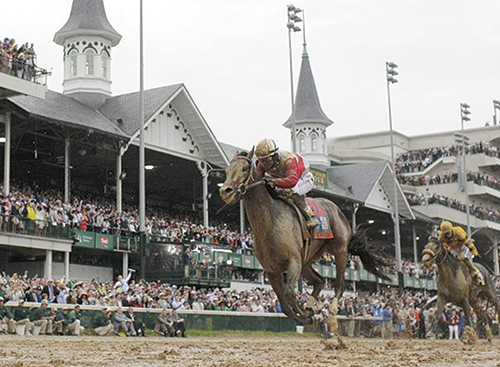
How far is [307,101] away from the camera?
7056cm

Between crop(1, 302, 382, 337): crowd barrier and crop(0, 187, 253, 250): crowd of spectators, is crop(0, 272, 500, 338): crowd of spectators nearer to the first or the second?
crop(1, 302, 382, 337): crowd barrier

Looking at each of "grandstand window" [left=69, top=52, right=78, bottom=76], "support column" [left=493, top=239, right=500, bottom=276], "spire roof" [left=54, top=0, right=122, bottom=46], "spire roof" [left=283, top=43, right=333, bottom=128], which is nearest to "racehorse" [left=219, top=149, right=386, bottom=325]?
"grandstand window" [left=69, top=52, right=78, bottom=76]

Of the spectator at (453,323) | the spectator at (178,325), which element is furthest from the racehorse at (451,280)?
the spectator at (453,323)

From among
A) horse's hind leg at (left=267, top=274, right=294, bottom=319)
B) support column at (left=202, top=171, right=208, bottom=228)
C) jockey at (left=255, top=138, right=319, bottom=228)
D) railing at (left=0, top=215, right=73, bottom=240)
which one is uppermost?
support column at (left=202, top=171, right=208, bottom=228)

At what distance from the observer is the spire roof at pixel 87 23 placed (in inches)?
1858

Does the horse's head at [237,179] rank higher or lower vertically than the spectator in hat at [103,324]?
higher

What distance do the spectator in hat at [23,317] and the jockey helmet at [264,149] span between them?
10154 mm

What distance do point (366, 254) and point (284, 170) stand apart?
325 centimetres

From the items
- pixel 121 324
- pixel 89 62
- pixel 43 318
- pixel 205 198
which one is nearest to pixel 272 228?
pixel 43 318

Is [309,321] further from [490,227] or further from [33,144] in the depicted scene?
[490,227]

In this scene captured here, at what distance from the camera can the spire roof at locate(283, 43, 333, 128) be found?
70500mm

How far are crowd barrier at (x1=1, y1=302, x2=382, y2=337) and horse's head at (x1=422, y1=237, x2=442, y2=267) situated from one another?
8.97 metres

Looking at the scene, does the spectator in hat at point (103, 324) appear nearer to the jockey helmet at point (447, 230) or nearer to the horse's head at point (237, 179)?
the jockey helmet at point (447, 230)

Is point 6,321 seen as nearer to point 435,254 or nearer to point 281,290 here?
point 281,290
